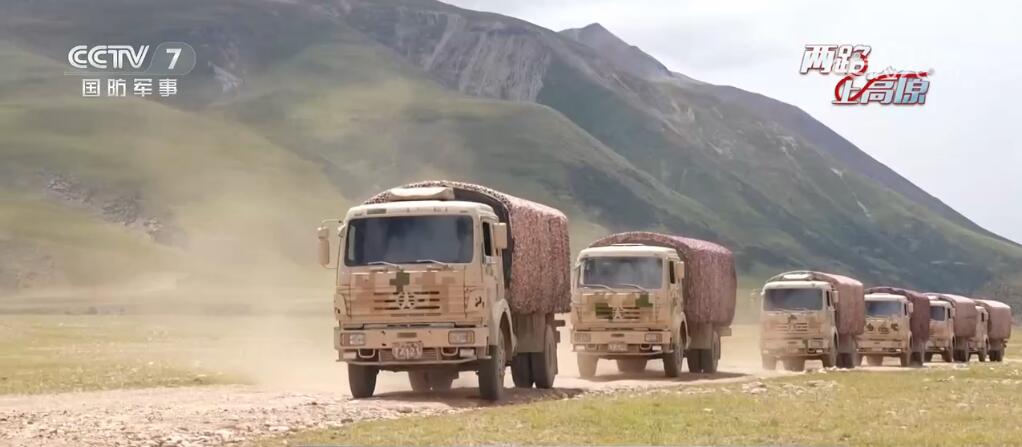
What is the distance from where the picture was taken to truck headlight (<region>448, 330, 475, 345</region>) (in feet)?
80.4

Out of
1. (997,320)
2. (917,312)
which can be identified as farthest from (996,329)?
(917,312)

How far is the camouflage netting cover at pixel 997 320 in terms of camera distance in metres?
76.8

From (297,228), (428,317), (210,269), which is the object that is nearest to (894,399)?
(428,317)

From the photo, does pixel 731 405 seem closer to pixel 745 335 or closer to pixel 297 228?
pixel 745 335

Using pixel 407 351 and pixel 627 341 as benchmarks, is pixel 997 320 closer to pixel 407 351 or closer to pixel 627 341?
pixel 627 341

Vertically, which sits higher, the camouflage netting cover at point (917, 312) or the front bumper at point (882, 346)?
the camouflage netting cover at point (917, 312)

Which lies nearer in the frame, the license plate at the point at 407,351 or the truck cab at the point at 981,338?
the license plate at the point at 407,351

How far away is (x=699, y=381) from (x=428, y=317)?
1263 cm

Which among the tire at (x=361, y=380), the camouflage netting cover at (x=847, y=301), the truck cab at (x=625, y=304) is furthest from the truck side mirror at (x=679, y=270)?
the tire at (x=361, y=380)

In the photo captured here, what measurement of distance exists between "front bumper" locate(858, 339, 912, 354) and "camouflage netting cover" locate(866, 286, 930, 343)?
329 centimetres

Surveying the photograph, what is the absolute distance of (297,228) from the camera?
184875 millimetres

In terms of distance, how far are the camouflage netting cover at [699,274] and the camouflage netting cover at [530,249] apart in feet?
18.0

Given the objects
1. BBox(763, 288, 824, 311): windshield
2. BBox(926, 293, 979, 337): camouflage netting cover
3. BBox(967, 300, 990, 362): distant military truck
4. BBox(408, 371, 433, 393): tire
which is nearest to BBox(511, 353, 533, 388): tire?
BBox(408, 371, 433, 393): tire

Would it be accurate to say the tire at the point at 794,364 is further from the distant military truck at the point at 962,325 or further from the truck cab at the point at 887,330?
the distant military truck at the point at 962,325
